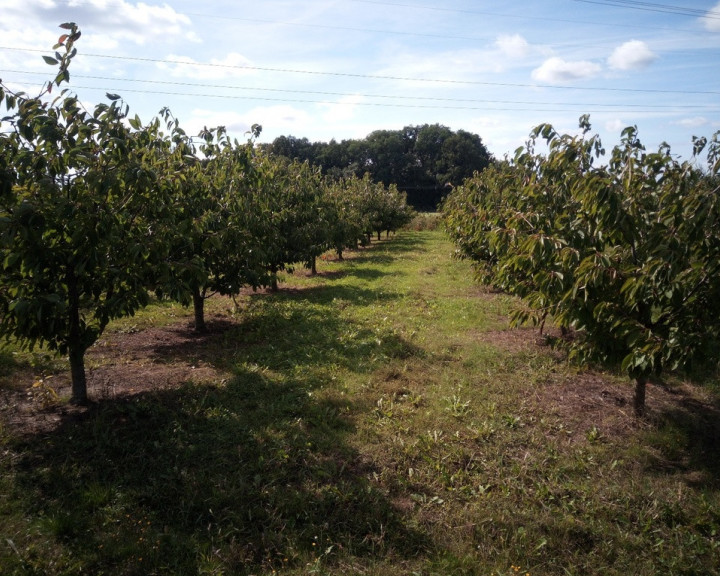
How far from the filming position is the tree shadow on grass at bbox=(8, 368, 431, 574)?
10.8ft

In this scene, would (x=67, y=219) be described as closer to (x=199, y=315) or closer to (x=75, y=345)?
(x=75, y=345)

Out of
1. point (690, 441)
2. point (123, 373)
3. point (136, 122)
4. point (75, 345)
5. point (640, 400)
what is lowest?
point (690, 441)

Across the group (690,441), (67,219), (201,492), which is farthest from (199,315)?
(690,441)

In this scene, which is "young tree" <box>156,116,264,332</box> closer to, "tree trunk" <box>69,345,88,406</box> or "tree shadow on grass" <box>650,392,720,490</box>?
"tree trunk" <box>69,345,88,406</box>

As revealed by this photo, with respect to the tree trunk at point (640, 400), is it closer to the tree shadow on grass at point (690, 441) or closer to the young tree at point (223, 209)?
the tree shadow on grass at point (690, 441)

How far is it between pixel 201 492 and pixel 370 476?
1.42 m

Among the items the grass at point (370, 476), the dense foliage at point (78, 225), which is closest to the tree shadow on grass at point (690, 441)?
the grass at point (370, 476)

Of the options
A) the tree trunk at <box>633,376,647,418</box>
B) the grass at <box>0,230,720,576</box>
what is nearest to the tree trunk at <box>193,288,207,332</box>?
the grass at <box>0,230,720,576</box>

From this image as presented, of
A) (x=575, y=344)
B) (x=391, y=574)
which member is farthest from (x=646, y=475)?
(x=391, y=574)

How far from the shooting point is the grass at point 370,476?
10.8 ft

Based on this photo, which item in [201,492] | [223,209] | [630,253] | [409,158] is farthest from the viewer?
[409,158]

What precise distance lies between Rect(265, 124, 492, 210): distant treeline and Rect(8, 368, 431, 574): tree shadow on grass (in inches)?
2374

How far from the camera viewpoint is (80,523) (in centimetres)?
341

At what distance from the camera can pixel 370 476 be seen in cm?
423
